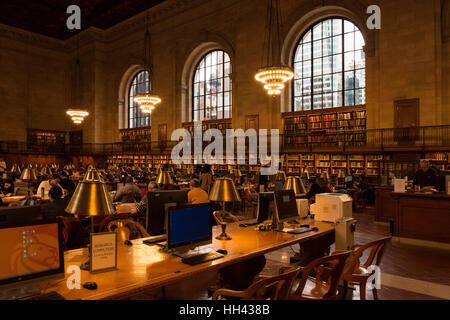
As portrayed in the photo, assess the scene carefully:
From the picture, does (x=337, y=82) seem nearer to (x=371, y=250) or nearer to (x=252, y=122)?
(x=252, y=122)

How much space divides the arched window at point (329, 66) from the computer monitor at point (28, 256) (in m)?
13.2

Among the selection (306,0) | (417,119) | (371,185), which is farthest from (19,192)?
(306,0)

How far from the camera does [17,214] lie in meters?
2.27

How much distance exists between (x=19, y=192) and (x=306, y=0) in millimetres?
12710

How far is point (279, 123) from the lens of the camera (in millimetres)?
14617

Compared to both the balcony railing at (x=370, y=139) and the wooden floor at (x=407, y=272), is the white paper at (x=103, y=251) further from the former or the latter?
the balcony railing at (x=370, y=139)

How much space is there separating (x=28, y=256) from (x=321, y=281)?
94.5 inches

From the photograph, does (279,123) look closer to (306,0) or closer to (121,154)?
(306,0)

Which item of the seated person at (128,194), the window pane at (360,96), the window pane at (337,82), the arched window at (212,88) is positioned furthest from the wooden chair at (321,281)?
the arched window at (212,88)

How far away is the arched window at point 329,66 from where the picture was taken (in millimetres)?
13398

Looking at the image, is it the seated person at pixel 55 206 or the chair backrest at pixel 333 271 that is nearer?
the chair backrest at pixel 333 271

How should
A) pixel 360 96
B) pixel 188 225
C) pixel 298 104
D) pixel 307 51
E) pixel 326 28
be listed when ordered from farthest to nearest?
pixel 298 104 < pixel 307 51 < pixel 326 28 < pixel 360 96 < pixel 188 225

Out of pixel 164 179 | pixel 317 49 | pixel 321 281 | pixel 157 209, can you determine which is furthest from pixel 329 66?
pixel 157 209
